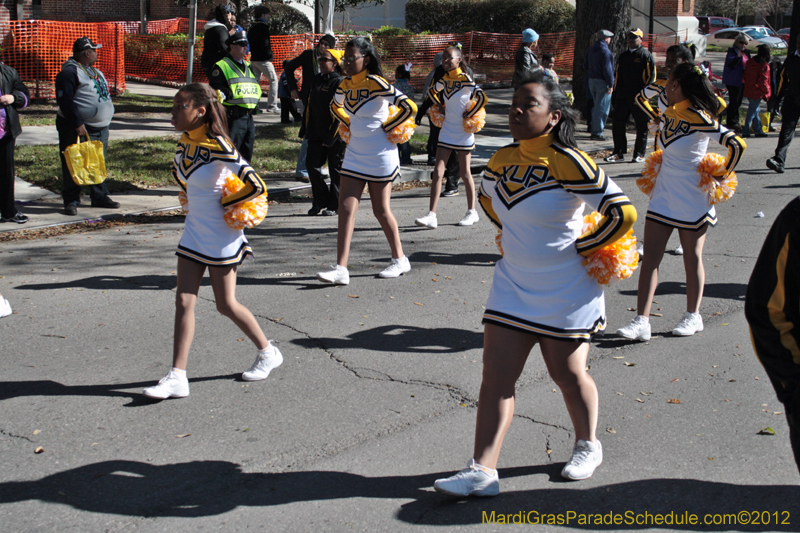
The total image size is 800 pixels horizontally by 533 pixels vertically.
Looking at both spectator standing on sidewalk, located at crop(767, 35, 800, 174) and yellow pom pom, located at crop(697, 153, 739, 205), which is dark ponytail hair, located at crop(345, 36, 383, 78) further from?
spectator standing on sidewalk, located at crop(767, 35, 800, 174)

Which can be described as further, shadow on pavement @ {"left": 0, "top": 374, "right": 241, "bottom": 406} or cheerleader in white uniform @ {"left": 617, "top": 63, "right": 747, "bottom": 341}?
cheerleader in white uniform @ {"left": 617, "top": 63, "right": 747, "bottom": 341}

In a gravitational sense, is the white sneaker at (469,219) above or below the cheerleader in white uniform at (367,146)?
below

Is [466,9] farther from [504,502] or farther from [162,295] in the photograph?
[504,502]

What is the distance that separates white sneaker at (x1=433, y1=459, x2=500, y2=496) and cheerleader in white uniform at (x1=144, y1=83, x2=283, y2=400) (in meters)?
1.80

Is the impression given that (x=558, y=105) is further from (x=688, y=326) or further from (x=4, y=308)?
(x=4, y=308)

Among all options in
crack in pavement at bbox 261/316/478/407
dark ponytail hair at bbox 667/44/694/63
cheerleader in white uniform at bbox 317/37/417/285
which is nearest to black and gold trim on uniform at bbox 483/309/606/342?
crack in pavement at bbox 261/316/478/407

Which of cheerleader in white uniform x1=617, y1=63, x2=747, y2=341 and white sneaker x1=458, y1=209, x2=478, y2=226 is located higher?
cheerleader in white uniform x1=617, y1=63, x2=747, y2=341

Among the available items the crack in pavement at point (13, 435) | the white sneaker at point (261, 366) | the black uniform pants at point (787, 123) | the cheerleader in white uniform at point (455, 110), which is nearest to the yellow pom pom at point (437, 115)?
the cheerleader in white uniform at point (455, 110)

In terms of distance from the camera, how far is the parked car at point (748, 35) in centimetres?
4809

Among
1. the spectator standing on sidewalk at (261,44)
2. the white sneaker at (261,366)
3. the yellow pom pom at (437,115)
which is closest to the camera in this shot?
the white sneaker at (261,366)

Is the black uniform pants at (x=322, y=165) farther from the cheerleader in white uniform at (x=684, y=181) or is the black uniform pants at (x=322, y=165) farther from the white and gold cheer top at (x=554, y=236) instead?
the white and gold cheer top at (x=554, y=236)

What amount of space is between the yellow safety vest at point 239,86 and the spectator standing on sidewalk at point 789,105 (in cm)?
804

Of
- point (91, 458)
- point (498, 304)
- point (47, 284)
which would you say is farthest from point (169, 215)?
point (498, 304)

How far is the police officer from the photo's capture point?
9.05 meters
